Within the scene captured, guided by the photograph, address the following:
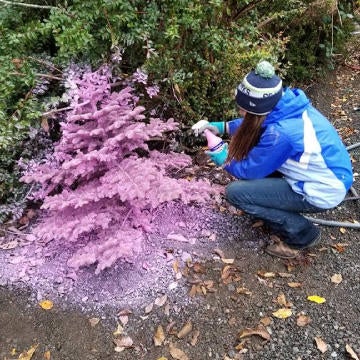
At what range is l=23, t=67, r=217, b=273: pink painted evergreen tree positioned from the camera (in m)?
2.84

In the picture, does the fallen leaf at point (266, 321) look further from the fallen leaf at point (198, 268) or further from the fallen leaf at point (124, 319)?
the fallen leaf at point (124, 319)

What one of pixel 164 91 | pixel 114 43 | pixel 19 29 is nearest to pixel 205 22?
pixel 164 91

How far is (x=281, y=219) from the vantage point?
301 cm

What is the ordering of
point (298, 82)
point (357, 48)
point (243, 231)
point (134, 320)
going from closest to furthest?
point (134, 320) < point (243, 231) < point (298, 82) < point (357, 48)

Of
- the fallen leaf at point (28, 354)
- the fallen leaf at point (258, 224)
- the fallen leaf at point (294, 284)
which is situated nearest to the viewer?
the fallen leaf at point (28, 354)

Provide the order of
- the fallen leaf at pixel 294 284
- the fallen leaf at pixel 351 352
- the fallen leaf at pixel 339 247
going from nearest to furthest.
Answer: the fallen leaf at pixel 351 352, the fallen leaf at pixel 294 284, the fallen leaf at pixel 339 247

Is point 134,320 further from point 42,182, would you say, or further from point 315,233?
point 315,233

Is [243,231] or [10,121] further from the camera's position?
[243,231]

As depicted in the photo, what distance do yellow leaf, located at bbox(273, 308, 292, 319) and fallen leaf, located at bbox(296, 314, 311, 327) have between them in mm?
59

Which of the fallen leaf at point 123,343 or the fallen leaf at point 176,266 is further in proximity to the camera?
the fallen leaf at point 176,266

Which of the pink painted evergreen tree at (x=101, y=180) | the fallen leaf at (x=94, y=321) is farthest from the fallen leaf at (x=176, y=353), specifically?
the pink painted evergreen tree at (x=101, y=180)

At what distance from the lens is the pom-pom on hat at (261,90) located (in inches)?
102

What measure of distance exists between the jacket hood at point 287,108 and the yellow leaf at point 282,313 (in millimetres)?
1107

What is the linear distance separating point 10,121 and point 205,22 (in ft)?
5.19
